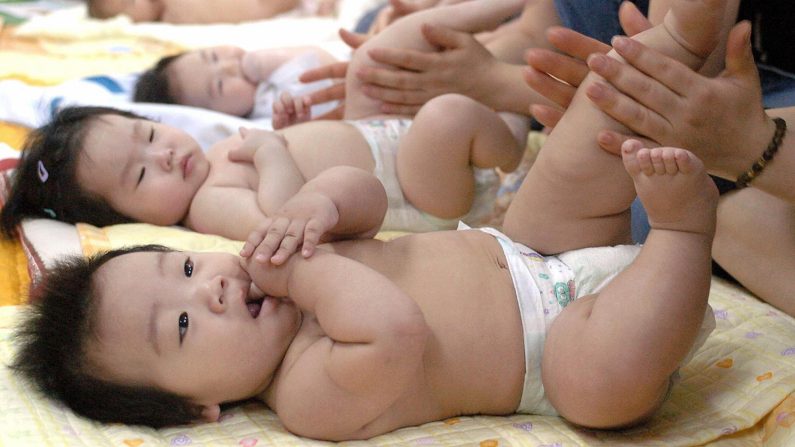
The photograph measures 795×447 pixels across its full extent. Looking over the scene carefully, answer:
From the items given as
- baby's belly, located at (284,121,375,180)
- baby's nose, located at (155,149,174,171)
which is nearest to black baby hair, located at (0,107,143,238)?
baby's nose, located at (155,149,174,171)

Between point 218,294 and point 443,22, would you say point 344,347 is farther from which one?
point 443,22

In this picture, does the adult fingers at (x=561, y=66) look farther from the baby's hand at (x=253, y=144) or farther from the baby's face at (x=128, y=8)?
the baby's face at (x=128, y=8)

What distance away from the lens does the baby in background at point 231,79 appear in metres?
2.09

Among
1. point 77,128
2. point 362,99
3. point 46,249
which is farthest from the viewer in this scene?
point 362,99

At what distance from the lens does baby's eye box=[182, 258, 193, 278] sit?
0.98 metres

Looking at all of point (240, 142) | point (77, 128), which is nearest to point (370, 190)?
point (240, 142)

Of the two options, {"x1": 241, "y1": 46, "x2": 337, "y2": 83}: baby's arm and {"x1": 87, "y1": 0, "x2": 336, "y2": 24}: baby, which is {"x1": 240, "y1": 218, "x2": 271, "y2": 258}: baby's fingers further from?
{"x1": 87, "y1": 0, "x2": 336, "y2": 24}: baby

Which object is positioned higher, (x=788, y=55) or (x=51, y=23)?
(x=788, y=55)

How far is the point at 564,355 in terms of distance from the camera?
0.91 m

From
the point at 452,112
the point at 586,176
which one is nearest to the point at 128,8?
the point at 452,112

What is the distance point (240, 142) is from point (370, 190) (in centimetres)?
63

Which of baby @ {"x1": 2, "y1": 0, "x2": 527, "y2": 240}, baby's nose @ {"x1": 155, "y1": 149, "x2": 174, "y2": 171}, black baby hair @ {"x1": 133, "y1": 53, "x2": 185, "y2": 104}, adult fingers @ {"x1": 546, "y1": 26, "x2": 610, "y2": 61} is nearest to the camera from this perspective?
adult fingers @ {"x1": 546, "y1": 26, "x2": 610, "y2": 61}

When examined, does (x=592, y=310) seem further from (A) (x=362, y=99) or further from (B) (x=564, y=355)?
(A) (x=362, y=99)

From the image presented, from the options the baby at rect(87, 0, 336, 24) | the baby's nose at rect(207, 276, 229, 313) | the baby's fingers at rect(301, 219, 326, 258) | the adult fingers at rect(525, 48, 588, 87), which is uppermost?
the adult fingers at rect(525, 48, 588, 87)
